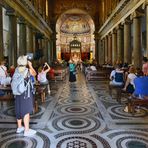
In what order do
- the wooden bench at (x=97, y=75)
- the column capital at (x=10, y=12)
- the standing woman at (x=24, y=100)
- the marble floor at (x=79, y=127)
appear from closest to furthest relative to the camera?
1. the marble floor at (x=79, y=127)
2. the standing woman at (x=24, y=100)
3. the column capital at (x=10, y=12)
4. the wooden bench at (x=97, y=75)

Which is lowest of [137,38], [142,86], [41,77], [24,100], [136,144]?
[136,144]

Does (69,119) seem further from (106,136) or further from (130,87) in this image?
(130,87)

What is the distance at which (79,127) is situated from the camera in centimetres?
533

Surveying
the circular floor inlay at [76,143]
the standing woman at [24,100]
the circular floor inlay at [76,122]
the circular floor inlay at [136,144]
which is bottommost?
the circular floor inlay at [136,144]

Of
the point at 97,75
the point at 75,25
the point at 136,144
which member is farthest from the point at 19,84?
the point at 75,25

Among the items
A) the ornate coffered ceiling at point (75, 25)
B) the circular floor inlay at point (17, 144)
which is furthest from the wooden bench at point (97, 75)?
the ornate coffered ceiling at point (75, 25)

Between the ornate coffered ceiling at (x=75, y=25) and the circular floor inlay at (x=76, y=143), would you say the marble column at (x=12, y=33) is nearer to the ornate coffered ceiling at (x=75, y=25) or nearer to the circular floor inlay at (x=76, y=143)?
the circular floor inlay at (x=76, y=143)

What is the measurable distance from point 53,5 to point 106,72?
18351 mm

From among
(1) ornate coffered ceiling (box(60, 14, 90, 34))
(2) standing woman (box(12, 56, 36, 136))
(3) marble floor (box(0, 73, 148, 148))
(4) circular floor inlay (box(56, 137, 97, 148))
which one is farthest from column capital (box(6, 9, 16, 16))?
(1) ornate coffered ceiling (box(60, 14, 90, 34))

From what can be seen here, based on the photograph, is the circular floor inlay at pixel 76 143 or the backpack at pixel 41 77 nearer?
the circular floor inlay at pixel 76 143

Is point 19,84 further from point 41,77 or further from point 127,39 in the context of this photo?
point 127,39

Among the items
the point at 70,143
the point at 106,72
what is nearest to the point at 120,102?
the point at 70,143

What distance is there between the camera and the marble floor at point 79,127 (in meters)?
4.34

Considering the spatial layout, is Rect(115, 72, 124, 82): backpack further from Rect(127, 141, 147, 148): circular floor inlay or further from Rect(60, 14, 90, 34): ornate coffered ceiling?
Rect(60, 14, 90, 34): ornate coffered ceiling
